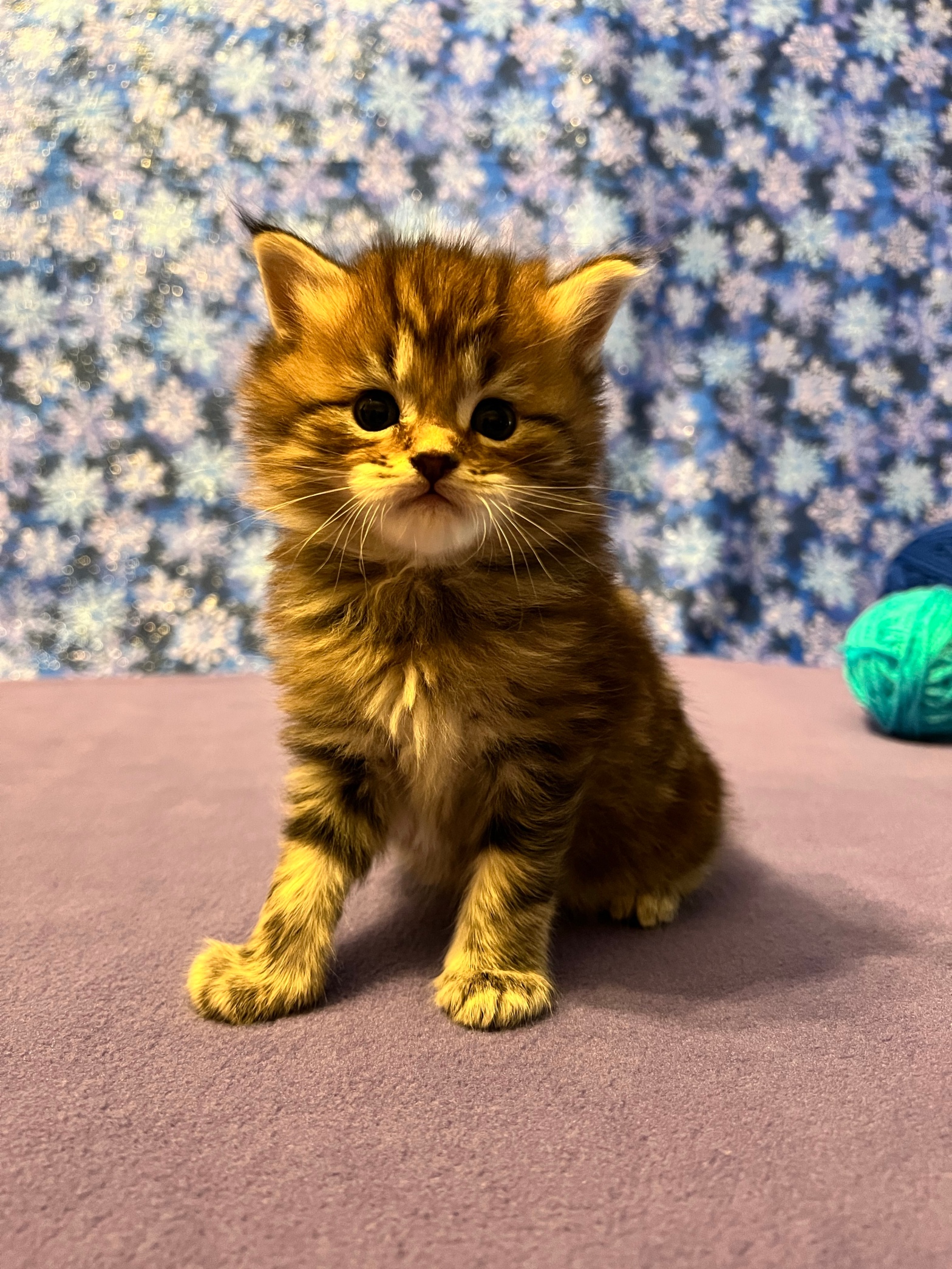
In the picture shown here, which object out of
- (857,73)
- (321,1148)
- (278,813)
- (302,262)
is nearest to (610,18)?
(857,73)

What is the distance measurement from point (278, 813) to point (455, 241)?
2.69 feet

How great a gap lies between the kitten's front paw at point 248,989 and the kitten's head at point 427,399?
0.37m

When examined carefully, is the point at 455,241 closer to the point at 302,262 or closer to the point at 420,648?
the point at 302,262

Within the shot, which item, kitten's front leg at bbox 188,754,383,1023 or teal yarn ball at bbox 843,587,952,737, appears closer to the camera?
kitten's front leg at bbox 188,754,383,1023

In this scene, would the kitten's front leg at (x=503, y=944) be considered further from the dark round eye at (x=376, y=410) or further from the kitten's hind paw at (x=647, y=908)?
the dark round eye at (x=376, y=410)

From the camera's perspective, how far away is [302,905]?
0.90m

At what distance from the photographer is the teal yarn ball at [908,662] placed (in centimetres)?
175

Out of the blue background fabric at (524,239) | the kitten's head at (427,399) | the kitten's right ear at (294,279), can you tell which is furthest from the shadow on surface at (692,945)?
the blue background fabric at (524,239)

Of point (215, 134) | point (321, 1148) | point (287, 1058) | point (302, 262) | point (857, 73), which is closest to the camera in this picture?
point (321, 1148)

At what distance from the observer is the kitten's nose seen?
31.4 inches

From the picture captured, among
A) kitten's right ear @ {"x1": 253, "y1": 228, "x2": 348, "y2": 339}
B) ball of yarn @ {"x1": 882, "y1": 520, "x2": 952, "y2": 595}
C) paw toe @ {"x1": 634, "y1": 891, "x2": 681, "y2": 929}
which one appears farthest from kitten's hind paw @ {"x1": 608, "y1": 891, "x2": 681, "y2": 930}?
ball of yarn @ {"x1": 882, "y1": 520, "x2": 952, "y2": 595}

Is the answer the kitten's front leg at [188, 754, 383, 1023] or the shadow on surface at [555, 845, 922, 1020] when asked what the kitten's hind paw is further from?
the kitten's front leg at [188, 754, 383, 1023]

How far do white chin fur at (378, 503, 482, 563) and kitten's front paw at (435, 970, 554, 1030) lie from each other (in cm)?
37

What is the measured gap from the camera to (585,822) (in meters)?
1.01
